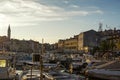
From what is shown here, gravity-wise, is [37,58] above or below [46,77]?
above

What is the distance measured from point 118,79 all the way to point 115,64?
9.78ft

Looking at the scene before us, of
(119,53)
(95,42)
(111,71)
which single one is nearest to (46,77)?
(111,71)

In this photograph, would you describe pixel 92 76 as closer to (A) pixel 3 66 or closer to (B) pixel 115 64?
(B) pixel 115 64

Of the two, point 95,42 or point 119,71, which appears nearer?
point 119,71

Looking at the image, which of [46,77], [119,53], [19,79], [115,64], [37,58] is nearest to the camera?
[37,58]

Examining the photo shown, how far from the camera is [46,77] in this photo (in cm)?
2045

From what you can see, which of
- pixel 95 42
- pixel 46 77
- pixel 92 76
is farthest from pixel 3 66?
pixel 95 42

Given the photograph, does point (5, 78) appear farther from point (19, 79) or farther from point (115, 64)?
point (115, 64)

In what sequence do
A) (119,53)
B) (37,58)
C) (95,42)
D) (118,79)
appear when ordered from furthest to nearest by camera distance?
1. (95,42)
2. (119,53)
3. (118,79)
4. (37,58)

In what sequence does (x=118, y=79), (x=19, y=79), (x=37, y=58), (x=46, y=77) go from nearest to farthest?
(x=37, y=58) → (x=118, y=79) → (x=46, y=77) → (x=19, y=79)

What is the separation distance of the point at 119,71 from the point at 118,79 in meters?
1.31

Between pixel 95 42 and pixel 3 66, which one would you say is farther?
pixel 95 42

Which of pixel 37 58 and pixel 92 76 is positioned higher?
pixel 37 58

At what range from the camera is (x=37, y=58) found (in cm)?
1444
